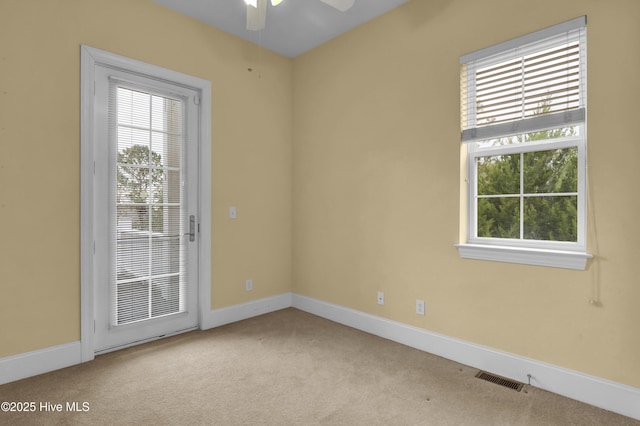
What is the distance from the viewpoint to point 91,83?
264cm

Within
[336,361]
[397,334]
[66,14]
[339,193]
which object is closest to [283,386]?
[336,361]

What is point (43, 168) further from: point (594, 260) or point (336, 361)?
point (594, 260)

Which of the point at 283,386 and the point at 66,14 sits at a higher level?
the point at 66,14

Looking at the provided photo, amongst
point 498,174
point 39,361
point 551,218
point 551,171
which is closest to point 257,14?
point 498,174

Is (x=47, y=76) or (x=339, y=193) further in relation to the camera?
(x=339, y=193)

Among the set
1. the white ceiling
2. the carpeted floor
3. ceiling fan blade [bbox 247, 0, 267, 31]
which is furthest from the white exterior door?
ceiling fan blade [bbox 247, 0, 267, 31]

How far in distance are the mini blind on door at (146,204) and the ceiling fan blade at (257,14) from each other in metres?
1.38

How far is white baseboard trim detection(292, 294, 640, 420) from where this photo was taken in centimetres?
201

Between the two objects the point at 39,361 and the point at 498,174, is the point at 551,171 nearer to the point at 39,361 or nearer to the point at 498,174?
the point at 498,174

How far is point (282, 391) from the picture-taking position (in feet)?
7.30

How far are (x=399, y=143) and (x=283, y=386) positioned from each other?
2115 millimetres

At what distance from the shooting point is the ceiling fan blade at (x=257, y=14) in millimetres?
1947

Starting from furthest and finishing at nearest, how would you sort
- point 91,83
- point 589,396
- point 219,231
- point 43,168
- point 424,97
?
point 219,231 < point 424,97 < point 91,83 < point 43,168 < point 589,396

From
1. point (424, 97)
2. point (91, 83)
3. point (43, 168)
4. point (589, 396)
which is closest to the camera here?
point (589, 396)
